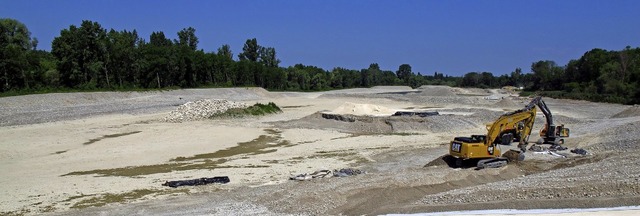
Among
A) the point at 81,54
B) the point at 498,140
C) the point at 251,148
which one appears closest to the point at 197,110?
the point at 251,148

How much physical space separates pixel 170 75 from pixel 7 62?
2409 cm

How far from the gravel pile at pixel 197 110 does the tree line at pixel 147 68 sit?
66.6 feet

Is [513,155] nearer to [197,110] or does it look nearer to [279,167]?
[279,167]

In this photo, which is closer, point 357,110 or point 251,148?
point 251,148

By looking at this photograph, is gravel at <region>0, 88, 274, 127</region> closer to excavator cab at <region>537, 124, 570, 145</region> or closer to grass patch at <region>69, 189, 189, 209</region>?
grass patch at <region>69, 189, 189, 209</region>

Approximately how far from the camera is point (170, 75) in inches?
3044

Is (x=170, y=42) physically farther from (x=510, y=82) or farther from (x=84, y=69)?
(x=510, y=82)

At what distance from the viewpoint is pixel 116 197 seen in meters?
16.0

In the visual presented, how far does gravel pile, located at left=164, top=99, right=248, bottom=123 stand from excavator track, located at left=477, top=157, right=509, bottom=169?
2603 cm

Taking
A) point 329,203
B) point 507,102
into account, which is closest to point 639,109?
point 507,102

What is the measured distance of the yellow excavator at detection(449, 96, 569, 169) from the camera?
1802 cm

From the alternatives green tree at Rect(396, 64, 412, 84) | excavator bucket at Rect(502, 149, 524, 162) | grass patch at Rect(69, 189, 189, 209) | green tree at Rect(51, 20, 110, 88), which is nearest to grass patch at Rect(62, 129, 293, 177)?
grass patch at Rect(69, 189, 189, 209)

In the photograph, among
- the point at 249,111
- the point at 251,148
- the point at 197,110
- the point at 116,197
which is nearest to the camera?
the point at 116,197

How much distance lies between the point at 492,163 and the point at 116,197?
37.5ft
